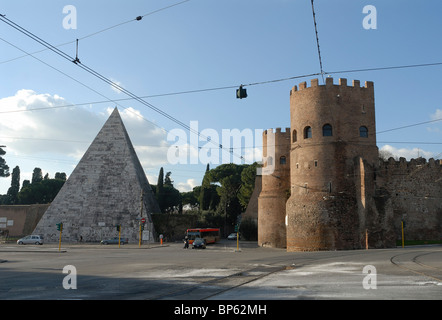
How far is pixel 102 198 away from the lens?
50375 mm

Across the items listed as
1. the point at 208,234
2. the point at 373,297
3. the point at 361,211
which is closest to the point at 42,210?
the point at 208,234

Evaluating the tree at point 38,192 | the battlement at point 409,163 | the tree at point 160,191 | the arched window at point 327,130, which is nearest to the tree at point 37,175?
the tree at point 38,192

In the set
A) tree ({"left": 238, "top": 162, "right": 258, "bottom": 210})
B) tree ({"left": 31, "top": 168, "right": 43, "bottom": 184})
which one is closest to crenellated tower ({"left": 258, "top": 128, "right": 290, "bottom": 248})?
tree ({"left": 238, "top": 162, "right": 258, "bottom": 210})

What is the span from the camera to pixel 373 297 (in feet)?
25.9

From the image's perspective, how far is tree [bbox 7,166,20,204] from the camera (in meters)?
79.9

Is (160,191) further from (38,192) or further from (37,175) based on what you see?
(37,175)

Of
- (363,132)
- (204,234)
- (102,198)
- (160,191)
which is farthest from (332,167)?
(160,191)

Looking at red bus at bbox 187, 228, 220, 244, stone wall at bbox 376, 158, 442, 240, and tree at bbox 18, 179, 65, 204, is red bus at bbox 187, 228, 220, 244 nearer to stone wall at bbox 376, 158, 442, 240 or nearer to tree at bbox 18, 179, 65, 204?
stone wall at bbox 376, 158, 442, 240

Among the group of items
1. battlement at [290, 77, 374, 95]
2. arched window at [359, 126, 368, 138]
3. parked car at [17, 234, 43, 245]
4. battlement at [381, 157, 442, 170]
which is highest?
battlement at [290, 77, 374, 95]

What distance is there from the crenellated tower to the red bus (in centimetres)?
878

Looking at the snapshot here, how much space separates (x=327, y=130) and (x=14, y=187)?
70.2 meters
